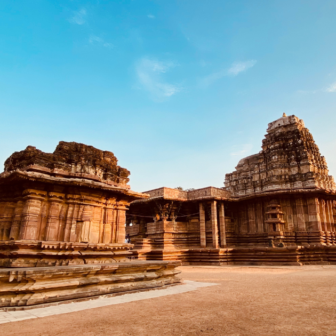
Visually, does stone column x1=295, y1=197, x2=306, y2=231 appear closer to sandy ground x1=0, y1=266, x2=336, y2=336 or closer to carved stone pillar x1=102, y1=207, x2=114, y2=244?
sandy ground x1=0, y1=266, x2=336, y2=336

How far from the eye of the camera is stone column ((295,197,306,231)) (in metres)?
20.1

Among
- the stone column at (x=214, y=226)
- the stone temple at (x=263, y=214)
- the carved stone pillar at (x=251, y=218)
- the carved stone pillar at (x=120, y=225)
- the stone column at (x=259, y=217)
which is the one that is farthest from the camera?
the carved stone pillar at (x=251, y=218)

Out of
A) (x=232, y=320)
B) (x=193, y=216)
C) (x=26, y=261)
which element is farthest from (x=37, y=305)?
(x=193, y=216)

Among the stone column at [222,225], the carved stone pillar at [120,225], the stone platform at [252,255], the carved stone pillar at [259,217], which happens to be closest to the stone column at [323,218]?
the stone platform at [252,255]

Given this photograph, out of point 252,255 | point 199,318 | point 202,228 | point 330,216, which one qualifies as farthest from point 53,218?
point 330,216

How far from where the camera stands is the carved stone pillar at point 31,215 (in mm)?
7328

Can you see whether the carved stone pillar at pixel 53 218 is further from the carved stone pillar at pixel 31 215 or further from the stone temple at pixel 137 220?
the carved stone pillar at pixel 31 215

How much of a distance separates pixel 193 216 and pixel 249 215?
4.76 metres

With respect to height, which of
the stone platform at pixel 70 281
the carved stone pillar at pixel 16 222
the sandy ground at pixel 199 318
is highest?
the carved stone pillar at pixel 16 222

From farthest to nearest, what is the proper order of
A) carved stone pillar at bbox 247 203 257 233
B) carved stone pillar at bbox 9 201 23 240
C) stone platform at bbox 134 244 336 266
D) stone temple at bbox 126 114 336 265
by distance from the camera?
carved stone pillar at bbox 247 203 257 233 → stone temple at bbox 126 114 336 265 → stone platform at bbox 134 244 336 266 → carved stone pillar at bbox 9 201 23 240

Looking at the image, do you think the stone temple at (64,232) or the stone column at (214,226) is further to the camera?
the stone column at (214,226)

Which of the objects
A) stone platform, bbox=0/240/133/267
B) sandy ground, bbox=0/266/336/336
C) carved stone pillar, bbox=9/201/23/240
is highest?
carved stone pillar, bbox=9/201/23/240

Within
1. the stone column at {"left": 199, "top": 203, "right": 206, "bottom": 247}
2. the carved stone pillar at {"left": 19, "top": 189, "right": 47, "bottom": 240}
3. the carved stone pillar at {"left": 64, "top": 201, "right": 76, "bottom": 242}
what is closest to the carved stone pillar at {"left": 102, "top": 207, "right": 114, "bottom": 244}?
the carved stone pillar at {"left": 64, "top": 201, "right": 76, "bottom": 242}

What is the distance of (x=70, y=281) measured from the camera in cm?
561
